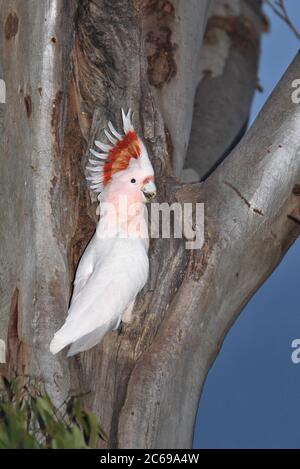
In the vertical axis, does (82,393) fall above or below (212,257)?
below

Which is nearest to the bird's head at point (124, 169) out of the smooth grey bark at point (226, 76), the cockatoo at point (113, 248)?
the cockatoo at point (113, 248)

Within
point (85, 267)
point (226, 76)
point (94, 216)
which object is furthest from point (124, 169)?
point (226, 76)

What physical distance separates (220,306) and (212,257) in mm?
→ 130

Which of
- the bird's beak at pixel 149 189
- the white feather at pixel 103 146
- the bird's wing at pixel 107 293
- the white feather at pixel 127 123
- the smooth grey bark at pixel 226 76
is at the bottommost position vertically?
the bird's wing at pixel 107 293

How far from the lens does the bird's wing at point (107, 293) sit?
2041 millimetres

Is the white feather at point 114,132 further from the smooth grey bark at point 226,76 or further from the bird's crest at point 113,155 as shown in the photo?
the smooth grey bark at point 226,76

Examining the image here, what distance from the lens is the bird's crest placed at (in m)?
2.22

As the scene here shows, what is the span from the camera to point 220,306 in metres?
2.17

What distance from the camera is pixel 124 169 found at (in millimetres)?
2215

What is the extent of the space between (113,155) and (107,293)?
380mm
